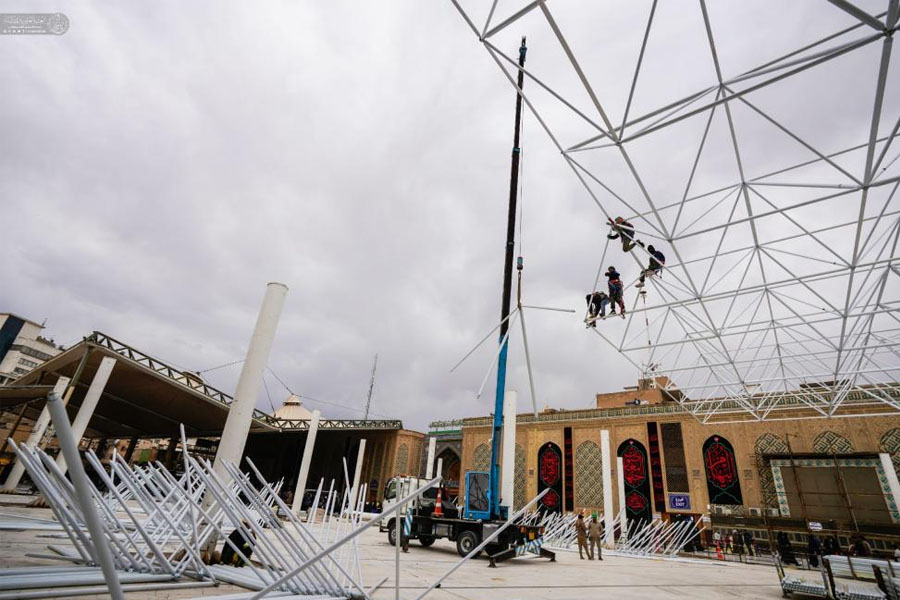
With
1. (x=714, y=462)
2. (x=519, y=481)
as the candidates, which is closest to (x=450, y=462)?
(x=519, y=481)

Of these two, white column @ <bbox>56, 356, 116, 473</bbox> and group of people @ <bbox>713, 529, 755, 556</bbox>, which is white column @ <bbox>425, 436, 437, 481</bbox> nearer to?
group of people @ <bbox>713, 529, 755, 556</bbox>

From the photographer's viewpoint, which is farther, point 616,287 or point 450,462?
point 450,462

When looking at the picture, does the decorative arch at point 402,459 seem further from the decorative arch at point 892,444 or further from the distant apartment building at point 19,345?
the distant apartment building at point 19,345

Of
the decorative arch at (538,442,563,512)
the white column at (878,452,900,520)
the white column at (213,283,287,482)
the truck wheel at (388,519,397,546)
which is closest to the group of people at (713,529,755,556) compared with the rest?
the white column at (878,452,900,520)

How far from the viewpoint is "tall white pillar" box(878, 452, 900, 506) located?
58.1 feet

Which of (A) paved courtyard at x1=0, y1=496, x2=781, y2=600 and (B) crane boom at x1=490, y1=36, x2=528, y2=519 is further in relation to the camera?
(B) crane boom at x1=490, y1=36, x2=528, y2=519

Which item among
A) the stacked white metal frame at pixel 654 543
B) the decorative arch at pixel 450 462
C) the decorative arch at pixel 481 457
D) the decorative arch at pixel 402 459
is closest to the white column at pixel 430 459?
the decorative arch at pixel 402 459

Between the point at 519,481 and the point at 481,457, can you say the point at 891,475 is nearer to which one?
the point at 519,481

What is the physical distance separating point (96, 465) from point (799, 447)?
26581 mm

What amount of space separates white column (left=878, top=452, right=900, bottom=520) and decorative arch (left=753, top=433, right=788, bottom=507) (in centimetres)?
332

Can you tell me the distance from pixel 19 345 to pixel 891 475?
3045 inches

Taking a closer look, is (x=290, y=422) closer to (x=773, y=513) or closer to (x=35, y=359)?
(x=773, y=513)

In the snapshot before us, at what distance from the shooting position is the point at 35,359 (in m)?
52.7

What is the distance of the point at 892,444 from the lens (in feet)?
61.5
